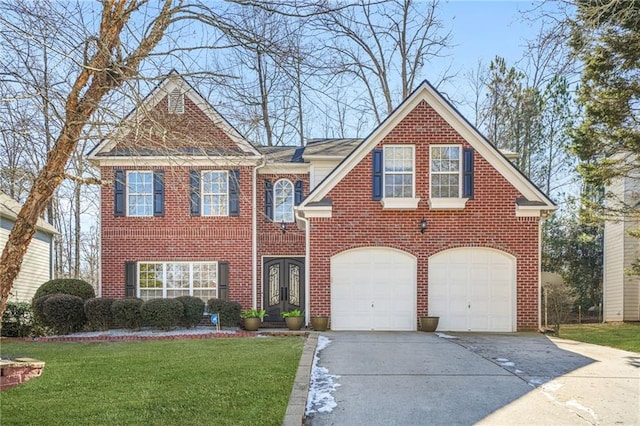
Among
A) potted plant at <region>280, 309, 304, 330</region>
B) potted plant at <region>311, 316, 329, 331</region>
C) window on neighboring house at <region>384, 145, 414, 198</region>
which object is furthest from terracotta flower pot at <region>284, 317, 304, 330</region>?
window on neighboring house at <region>384, 145, 414, 198</region>

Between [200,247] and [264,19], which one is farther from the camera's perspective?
[200,247]

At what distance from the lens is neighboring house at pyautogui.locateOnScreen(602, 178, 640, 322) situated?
21750 millimetres

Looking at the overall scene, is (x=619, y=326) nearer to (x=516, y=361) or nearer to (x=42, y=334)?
(x=516, y=361)

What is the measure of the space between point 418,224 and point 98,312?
30.2 feet

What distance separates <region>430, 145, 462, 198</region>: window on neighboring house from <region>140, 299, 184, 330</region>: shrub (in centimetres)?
785

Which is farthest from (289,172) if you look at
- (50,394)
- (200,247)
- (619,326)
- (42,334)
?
(619,326)

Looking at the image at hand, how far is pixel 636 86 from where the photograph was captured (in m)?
14.8

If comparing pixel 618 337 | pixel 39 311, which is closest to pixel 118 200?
pixel 39 311

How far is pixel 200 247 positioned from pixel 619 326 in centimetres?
1500

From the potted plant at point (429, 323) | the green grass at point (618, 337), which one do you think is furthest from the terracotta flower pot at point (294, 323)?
the green grass at point (618, 337)

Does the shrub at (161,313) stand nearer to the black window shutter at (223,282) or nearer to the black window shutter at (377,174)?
the black window shutter at (223,282)

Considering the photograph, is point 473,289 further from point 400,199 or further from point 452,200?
point 400,199

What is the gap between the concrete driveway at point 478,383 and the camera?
669 cm

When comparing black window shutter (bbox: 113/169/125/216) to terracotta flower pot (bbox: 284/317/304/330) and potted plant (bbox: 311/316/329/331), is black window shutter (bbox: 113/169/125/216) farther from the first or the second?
potted plant (bbox: 311/316/329/331)
